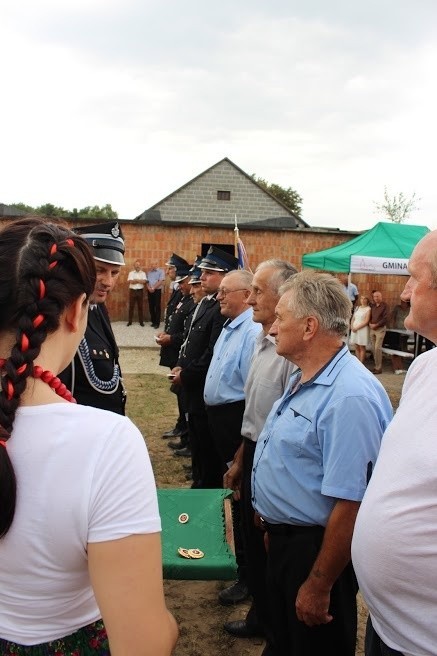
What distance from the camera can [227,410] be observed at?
156 inches

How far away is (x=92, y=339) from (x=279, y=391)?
1125 millimetres

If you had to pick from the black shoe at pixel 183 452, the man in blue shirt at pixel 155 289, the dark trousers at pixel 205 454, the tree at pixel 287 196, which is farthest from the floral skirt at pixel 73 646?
the tree at pixel 287 196

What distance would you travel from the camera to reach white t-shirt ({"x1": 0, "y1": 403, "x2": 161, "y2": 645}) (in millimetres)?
991

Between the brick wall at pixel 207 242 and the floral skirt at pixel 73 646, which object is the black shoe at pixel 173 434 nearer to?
the floral skirt at pixel 73 646

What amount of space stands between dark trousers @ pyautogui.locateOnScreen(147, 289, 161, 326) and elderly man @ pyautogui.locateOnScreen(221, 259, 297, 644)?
43.2 ft

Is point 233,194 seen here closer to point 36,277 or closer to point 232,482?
point 232,482

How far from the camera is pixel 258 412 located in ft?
10.00

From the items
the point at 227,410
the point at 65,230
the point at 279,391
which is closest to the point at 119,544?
the point at 65,230

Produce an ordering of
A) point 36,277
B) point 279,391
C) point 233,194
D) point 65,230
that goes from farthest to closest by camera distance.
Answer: point 233,194
point 279,391
point 65,230
point 36,277

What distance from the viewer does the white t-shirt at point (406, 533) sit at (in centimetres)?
148

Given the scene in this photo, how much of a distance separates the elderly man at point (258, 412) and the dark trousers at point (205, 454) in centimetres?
133

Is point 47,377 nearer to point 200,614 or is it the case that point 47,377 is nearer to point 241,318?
point 200,614

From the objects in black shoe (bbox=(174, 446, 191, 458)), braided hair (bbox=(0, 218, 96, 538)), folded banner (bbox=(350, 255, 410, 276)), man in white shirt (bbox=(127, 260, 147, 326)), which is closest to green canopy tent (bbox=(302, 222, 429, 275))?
folded banner (bbox=(350, 255, 410, 276))

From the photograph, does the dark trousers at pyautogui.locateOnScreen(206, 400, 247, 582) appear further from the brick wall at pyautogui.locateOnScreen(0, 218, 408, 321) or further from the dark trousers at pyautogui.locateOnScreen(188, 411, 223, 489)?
the brick wall at pyautogui.locateOnScreen(0, 218, 408, 321)
